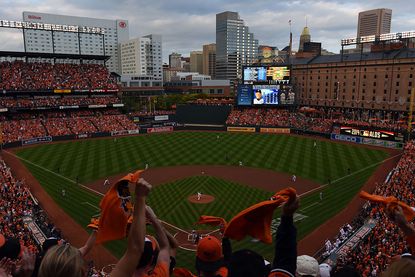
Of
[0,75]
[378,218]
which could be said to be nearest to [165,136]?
[0,75]

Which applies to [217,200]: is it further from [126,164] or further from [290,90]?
[290,90]

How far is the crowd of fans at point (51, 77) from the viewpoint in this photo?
5869 cm

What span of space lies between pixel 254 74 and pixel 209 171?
34154 mm

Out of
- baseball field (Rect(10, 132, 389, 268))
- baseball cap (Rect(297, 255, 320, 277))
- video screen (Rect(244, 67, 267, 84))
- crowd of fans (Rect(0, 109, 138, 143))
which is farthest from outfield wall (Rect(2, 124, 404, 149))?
baseball cap (Rect(297, 255, 320, 277))

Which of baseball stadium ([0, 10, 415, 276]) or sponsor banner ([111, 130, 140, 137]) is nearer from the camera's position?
baseball stadium ([0, 10, 415, 276])

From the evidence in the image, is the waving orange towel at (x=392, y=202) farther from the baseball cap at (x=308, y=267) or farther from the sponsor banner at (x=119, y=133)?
the sponsor banner at (x=119, y=133)

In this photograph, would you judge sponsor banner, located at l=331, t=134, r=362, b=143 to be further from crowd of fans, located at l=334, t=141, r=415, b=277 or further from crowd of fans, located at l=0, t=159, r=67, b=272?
crowd of fans, located at l=0, t=159, r=67, b=272

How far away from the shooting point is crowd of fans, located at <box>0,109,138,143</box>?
169ft

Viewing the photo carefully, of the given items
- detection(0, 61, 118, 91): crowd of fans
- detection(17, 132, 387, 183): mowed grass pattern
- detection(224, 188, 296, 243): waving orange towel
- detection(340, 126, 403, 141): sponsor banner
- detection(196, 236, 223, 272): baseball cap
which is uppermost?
detection(0, 61, 118, 91): crowd of fans

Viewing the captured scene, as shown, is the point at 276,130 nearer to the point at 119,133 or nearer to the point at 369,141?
the point at 369,141

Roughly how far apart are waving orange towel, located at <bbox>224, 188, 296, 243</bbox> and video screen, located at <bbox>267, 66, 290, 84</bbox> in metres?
62.5

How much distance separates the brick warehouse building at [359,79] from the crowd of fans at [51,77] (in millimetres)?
43271

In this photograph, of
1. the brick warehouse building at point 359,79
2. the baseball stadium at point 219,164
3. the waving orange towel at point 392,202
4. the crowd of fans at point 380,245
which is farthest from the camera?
the brick warehouse building at point 359,79

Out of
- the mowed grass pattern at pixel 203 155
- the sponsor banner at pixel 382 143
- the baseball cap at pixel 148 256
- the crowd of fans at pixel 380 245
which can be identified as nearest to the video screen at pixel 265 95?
the mowed grass pattern at pixel 203 155
